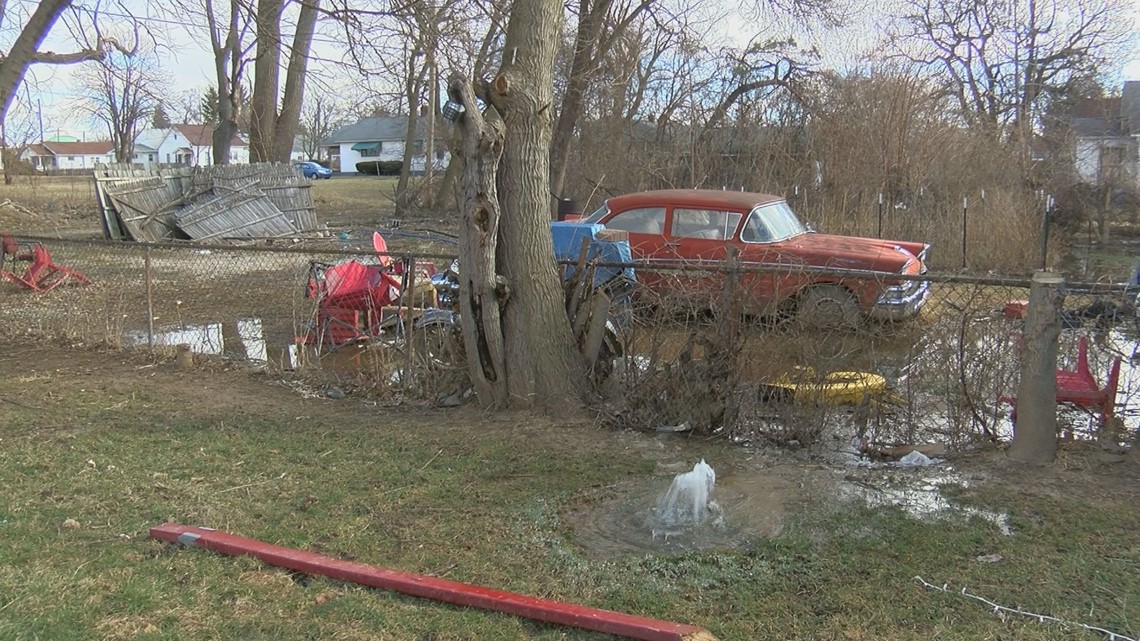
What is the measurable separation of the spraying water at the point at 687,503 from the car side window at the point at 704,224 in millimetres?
6100

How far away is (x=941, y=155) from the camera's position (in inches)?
668

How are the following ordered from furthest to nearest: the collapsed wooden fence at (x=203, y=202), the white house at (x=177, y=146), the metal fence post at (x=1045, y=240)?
the white house at (x=177, y=146) < the collapsed wooden fence at (x=203, y=202) < the metal fence post at (x=1045, y=240)

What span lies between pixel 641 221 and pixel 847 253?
2544 mm

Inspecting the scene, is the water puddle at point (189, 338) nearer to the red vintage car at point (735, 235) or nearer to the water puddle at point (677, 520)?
the red vintage car at point (735, 235)

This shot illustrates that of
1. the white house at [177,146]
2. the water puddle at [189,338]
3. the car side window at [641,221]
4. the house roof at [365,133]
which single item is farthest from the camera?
the white house at [177,146]

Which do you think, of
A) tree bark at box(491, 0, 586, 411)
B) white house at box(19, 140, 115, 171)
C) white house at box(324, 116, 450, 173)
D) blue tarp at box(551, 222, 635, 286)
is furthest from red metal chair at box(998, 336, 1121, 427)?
white house at box(19, 140, 115, 171)

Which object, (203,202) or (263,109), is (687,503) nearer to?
(203,202)

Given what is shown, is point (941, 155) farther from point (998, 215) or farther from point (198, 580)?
point (198, 580)

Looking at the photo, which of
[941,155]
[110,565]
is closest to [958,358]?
[110,565]

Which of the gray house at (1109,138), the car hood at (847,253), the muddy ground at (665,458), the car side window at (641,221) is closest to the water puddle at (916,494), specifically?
the muddy ground at (665,458)

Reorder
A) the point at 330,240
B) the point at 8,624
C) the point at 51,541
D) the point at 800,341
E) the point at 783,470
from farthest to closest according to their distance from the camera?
the point at 330,240
the point at 800,341
the point at 783,470
the point at 51,541
the point at 8,624

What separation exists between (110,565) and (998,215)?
1535 cm

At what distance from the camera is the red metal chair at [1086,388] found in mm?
4922

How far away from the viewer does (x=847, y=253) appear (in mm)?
9719
